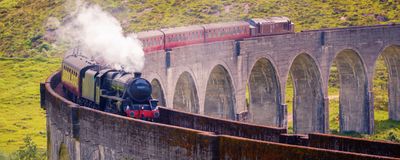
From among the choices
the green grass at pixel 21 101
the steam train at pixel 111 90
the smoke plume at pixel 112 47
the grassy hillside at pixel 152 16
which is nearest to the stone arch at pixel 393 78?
the grassy hillside at pixel 152 16

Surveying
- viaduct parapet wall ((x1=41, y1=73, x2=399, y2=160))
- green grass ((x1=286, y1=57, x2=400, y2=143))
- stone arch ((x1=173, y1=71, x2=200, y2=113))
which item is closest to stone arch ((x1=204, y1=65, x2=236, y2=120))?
stone arch ((x1=173, y1=71, x2=200, y2=113))

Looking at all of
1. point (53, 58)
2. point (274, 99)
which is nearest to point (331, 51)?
point (274, 99)

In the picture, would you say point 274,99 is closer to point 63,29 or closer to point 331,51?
point 331,51

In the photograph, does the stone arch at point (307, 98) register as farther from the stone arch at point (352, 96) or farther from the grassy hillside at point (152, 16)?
the grassy hillside at point (152, 16)

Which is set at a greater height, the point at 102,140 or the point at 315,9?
the point at 315,9

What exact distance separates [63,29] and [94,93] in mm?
52597

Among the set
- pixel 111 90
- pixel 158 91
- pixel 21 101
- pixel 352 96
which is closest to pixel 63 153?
pixel 111 90

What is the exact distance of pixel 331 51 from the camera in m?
59.7

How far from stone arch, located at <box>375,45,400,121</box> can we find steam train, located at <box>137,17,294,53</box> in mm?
7430

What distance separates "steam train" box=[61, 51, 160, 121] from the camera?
2800 centimetres

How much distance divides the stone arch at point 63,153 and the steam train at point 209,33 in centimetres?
1215

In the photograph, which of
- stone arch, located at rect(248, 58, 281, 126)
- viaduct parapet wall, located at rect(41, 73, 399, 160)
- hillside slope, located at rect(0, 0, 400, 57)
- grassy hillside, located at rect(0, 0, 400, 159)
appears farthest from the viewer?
hillside slope, located at rect(0, 0, 400, 57)

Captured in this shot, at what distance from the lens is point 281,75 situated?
185ft

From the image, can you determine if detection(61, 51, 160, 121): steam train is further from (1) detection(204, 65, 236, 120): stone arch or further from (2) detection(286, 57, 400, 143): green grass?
(2) detection(286, 57, 400, 143): green grass
